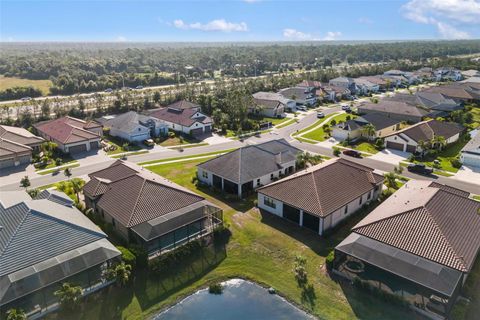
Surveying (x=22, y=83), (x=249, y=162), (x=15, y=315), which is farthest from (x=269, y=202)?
(x=22, y=83)

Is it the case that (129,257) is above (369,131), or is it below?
below

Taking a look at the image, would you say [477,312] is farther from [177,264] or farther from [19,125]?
[19,125]

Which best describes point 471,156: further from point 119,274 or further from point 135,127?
point 135,127

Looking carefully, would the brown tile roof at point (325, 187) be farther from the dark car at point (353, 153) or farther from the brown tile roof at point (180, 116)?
the brown tile roof at point (180, 116)

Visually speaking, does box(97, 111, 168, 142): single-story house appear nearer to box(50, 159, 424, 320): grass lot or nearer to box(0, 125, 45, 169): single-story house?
box(0, 125, 45, 169): single-story house

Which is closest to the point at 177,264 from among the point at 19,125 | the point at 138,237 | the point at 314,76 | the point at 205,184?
the point at 138,237

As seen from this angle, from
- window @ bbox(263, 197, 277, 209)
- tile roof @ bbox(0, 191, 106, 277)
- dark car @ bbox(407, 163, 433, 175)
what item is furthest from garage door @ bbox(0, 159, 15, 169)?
dark car @ bbox(407, 163, 433, 175)

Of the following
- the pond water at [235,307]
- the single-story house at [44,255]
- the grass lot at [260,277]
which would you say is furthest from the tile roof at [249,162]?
the single-story house at [44,255]

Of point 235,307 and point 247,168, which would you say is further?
point 247,168
